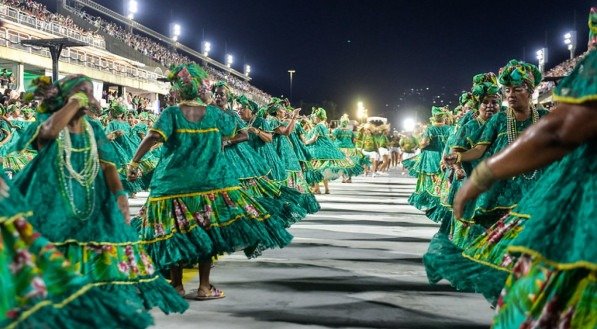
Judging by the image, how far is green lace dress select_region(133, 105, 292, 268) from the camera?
6641 millimetres

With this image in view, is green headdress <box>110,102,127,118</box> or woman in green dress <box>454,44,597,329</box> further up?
green headdress <box>110,102,127,118</box>

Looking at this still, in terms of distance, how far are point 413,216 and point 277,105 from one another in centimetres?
336

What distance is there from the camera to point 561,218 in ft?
8.79

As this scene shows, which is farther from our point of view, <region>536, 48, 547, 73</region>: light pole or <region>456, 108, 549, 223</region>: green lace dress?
<region>536, 48, 547, 73</region>: light pole

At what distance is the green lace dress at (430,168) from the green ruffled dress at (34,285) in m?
12.3

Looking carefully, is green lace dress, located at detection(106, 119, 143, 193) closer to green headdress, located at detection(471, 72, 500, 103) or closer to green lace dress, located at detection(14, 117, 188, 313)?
green headdress, located at detection(471, 72, 500, 103)

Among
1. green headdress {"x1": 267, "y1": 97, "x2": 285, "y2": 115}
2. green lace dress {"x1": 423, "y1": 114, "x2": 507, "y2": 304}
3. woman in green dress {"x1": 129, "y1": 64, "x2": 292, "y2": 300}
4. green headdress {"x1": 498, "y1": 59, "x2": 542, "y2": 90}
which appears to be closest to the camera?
green lace dress {"x1": 423, "y1": 114, "x2": 507, "y2": 304}

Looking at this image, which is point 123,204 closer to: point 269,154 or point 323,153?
point 269,154

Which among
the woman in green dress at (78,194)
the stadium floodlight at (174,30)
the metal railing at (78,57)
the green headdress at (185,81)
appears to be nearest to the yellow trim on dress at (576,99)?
the woman in green dress at (78,194)

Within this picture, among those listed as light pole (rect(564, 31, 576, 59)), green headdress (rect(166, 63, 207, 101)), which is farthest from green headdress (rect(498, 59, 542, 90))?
light pole (rect(564, 31, 576, 59))

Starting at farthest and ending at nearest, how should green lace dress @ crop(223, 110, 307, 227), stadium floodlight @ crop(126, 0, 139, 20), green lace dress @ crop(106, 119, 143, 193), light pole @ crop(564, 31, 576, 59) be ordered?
1. stadium floodlight @ crop(126, 0, 139, 20)
2. light pole @ crop(564, 31, 576, 59)
3. green lace dress @ crop(106, 119, 143, 193)
4. green lace dress @ crop(223, 110, 307, 227)

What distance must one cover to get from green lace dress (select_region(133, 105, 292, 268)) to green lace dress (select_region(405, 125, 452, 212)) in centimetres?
885

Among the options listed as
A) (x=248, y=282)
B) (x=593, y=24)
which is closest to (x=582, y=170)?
(x=593, y=24)

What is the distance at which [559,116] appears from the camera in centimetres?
261
